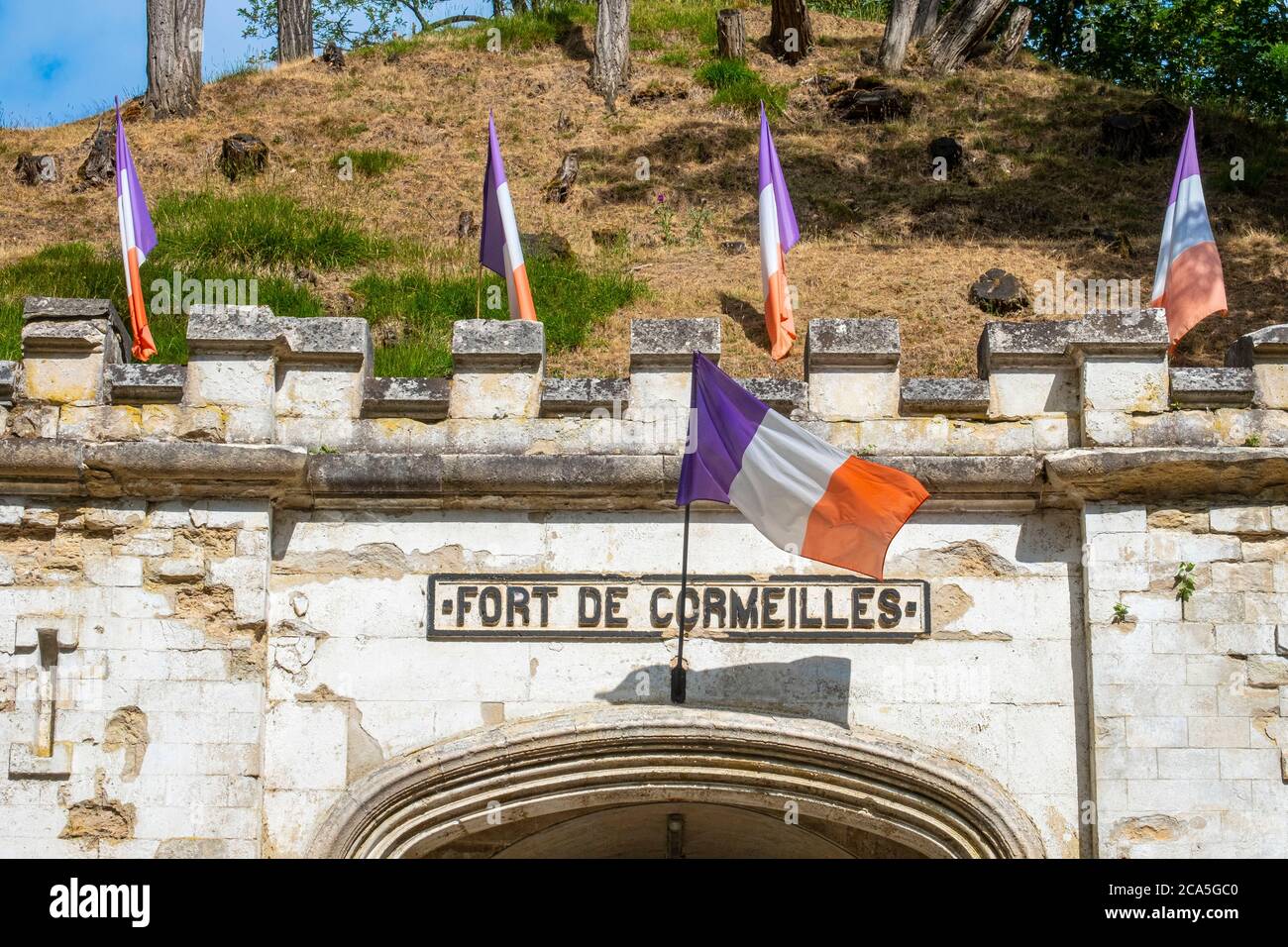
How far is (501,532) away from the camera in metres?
8.37

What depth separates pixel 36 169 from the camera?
56.4 ft

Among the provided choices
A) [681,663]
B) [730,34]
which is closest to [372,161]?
[730,34]

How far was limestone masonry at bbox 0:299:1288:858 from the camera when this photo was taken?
7.95 metres

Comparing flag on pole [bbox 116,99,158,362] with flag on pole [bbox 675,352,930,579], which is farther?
flag on pole [bbox 116,99,158,362]

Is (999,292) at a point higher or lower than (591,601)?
higher

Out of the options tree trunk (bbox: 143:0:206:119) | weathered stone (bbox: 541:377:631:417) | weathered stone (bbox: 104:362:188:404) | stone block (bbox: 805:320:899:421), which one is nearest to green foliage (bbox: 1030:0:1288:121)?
tree trunk (bbox: 143:0:206:119)

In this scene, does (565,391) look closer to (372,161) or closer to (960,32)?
(372,161)

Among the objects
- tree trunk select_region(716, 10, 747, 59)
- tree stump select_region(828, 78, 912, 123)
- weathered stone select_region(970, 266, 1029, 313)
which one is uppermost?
tree trunk select_region(716, 10, 747, 59)

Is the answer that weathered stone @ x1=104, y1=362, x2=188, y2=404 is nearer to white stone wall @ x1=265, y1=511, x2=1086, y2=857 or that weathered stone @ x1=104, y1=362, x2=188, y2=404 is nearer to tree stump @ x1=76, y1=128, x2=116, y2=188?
white stone wall @ x1=265, y1=511, x2=1086, y2=857

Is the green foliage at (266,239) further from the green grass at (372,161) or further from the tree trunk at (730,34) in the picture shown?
the tree trunk at (730,34)

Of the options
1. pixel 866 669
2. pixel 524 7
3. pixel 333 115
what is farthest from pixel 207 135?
pixel 866 669

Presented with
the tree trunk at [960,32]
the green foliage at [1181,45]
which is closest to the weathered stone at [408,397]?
the tree trunk at [960,32]

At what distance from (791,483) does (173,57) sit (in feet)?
43.0

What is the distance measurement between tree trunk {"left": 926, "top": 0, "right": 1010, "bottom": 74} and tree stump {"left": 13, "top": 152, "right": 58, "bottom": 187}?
9.56 m
